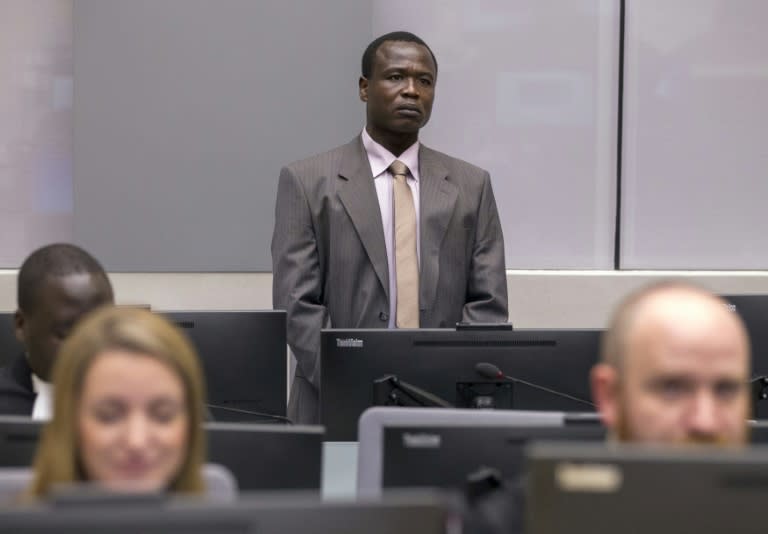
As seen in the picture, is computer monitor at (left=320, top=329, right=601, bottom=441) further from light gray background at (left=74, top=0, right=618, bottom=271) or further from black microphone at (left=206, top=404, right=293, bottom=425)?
light gray background at (left=74, top=0, right=618, bottom=271)

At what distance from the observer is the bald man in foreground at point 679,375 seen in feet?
5.15

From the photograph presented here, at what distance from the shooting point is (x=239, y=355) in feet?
9.70

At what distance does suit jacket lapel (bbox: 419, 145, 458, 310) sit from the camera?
4.02 meters

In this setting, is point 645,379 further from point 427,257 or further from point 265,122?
point 265,122

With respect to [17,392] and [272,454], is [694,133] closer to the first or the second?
[17,392]

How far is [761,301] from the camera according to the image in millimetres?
3045

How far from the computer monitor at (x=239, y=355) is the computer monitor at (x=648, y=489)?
173 centimetres

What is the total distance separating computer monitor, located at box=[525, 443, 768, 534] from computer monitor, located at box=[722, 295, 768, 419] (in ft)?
6.04

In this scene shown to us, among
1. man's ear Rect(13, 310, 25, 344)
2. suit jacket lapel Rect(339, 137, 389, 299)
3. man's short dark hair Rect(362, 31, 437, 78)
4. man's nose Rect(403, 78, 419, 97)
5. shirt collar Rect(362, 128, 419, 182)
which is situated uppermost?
man's short dark hair Rect(362, 31, 437, 78)

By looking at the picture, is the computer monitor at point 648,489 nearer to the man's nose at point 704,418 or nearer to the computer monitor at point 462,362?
the man's nose at point 704,418

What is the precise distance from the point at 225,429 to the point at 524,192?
3.89 meters

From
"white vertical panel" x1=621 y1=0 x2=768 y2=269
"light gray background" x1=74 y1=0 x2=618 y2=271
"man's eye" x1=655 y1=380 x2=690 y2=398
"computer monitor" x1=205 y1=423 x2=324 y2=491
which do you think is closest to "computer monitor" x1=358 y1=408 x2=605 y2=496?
"computer monitor" x1=205 y1=423 x2=324 y2=491

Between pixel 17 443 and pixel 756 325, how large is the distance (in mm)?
1778

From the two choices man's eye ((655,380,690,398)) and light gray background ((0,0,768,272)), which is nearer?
man's eye ((655,380,690,398))
